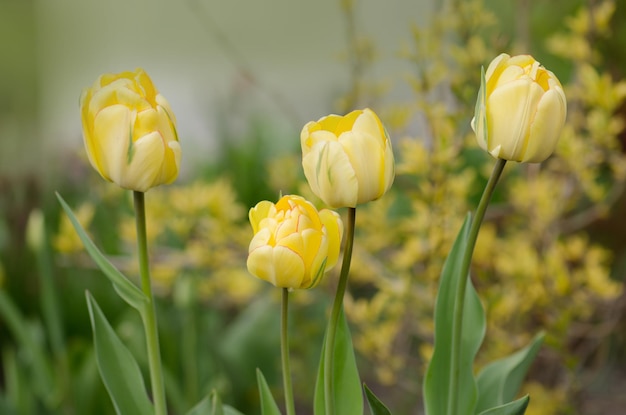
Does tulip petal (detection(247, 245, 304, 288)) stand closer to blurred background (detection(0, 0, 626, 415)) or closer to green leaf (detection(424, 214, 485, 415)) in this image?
green leaf (detection(424, 214, 485, 415))

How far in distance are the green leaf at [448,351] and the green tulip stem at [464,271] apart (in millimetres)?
38

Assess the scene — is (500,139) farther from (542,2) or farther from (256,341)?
(542,2)

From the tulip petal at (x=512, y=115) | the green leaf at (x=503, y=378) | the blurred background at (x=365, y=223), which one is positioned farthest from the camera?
the blurred background at (x=365, y=223)

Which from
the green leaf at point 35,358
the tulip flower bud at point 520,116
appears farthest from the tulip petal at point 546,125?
the green leaf at point 35,358

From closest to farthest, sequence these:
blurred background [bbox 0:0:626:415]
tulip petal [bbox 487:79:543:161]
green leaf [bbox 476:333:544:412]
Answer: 1. tulip petal [bbox 487:79:543:161]
2. green leaf [bbox 476:333:544:412]
3. blurred background [bbox 0:0:626:415]

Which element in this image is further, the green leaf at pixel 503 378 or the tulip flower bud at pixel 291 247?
the green leaf at pixel 503 378

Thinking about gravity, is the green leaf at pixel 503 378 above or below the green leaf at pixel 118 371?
below

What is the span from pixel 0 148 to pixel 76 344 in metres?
0.90

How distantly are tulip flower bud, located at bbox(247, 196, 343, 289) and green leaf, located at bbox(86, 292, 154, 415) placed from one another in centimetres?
11

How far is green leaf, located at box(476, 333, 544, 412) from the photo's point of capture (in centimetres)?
39

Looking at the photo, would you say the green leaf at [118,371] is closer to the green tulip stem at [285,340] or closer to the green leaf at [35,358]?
the green tulip stem at [285,340]

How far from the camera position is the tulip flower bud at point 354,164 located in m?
0.26

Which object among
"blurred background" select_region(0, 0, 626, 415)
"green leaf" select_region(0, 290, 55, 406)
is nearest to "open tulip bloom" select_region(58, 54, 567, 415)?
"blurred background" select_region(0, 0, 626, 415)

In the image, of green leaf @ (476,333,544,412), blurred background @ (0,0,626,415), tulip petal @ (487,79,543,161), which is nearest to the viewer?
tulip petal @ (487,79,543,161)
